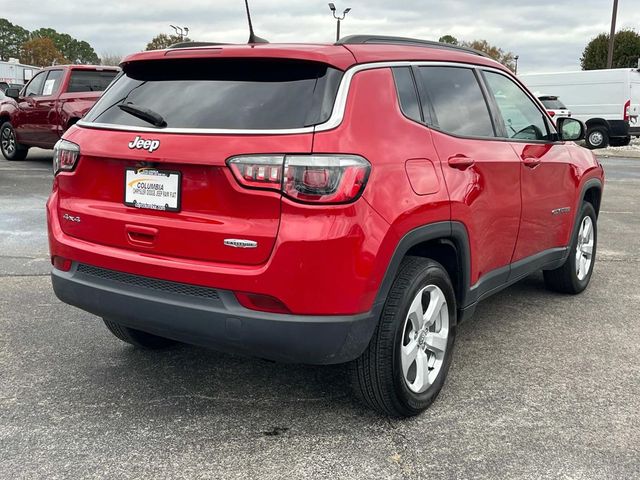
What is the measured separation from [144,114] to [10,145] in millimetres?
13020

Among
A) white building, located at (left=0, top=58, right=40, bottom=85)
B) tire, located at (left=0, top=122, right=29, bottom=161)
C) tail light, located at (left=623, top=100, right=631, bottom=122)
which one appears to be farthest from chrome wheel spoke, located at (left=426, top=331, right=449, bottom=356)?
white building, located at (left=0, top=58, right=40, bottom=85)

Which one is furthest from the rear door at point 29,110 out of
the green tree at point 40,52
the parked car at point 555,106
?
the green tree at point 40,52

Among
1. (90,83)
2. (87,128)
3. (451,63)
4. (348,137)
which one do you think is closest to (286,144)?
(348,137)

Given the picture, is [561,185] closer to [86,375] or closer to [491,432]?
[491,432]

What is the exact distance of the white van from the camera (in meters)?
22.4

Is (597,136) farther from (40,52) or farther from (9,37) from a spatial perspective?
(9,37)

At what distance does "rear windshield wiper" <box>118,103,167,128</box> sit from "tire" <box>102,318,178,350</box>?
4.19 feet

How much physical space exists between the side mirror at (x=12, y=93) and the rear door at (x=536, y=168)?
455 inches

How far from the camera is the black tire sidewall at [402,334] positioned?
9.78 ft

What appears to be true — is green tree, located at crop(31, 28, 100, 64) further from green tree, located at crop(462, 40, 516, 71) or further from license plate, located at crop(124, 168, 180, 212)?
license plate, located at crop(124, 168, 180, 212)

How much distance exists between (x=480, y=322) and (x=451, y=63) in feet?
6.02

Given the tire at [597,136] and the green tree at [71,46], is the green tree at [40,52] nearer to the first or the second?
the green tree at [71,46]

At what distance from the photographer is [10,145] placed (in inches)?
574

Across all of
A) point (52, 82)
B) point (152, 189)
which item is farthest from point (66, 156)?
point (52, 82)
